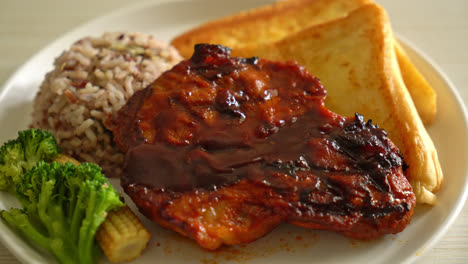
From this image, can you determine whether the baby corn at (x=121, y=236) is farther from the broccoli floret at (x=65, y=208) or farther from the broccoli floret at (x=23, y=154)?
the broccoli floret at (x=23, y=154)

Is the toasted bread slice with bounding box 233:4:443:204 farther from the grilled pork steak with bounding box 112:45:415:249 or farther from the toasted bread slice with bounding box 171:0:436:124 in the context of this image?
the toasted bread slice with bounding box 171:0:436:124

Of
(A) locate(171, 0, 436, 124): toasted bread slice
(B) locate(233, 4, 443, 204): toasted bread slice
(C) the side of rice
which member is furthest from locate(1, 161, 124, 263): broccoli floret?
(A) locate(171, 0, 436, 124): toasted bread slice

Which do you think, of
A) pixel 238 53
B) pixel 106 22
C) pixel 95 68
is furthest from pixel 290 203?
pixel 106 22

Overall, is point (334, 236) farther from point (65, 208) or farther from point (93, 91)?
point (93, 91)

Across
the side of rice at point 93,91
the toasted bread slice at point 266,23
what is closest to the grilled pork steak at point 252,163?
the side of rice at point 93,91

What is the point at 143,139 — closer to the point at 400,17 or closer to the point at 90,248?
the point at 90,248
